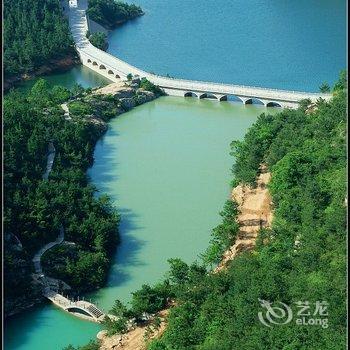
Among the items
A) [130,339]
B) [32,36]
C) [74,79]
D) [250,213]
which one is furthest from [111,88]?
[130,339]

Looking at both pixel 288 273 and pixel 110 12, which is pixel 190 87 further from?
pixel 288 273

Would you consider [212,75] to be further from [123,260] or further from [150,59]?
[123,260]

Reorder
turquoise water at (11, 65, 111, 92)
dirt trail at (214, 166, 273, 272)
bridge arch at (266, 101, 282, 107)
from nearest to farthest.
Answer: dirt trail at (214, 166, 273, 272) → bridge arch at (266, 101, 282, 107) → turquoise water at (11, 65, 111, 92)

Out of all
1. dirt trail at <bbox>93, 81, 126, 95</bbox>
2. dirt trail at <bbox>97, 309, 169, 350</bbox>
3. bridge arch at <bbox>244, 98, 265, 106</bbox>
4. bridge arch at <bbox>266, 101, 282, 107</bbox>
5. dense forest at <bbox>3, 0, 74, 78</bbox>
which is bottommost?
dirt trail at <bbox>97, 309, 169, 350</bbox>

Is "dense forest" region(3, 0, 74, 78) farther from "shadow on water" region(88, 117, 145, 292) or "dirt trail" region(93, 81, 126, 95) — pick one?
"shadow on water" region(88, 117, 145, 292)

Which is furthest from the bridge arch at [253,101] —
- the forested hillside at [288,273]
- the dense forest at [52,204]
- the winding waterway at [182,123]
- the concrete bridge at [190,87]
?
the forested hillside at [288,273]

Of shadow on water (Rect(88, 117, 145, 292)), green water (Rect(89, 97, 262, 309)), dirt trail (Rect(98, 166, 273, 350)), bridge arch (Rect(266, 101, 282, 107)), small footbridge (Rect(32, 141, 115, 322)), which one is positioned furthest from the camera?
bridge arch (Rect(266, 101, 282, 107))

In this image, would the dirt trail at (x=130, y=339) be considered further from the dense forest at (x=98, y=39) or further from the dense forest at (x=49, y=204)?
the dense forest at (x=98, y=39)

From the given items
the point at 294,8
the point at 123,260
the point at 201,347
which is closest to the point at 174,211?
the point at 123,260

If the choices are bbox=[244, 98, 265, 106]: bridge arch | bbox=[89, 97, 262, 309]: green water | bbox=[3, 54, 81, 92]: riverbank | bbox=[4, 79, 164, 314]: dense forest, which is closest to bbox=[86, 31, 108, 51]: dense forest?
bbox=[3, 54, 81, 92]: riverbank
